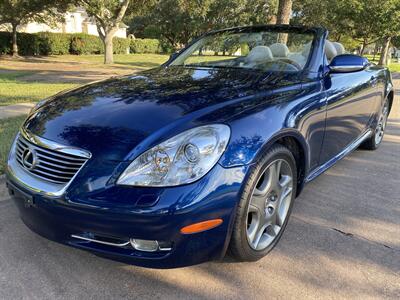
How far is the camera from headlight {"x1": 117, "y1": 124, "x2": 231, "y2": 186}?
2006 millimetres

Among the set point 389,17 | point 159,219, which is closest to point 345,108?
point 159,219

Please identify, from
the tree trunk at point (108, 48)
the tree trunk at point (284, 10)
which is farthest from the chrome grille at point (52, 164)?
the tree trunk at point (108, 48)

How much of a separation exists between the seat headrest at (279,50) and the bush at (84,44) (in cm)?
3335

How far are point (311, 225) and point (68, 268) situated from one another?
1903mm

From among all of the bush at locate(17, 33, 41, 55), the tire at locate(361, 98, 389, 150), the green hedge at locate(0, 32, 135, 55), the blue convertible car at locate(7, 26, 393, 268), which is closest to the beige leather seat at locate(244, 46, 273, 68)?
the blue convertible car at locate(7, 26, 393, 268)

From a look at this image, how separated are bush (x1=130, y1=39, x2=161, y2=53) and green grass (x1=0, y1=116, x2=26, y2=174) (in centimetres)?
3760

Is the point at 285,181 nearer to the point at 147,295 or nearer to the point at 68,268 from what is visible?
the point at 147,295

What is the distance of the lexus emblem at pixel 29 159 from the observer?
233 centimetres

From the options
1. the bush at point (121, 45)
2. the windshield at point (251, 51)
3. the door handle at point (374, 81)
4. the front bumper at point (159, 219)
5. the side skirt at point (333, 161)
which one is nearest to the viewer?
A: the front bumper at point (159, 219)

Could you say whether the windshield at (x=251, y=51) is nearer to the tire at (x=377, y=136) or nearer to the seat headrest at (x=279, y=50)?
the seat headrest at (x=279, y=50)

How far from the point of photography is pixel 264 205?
255 centimetres

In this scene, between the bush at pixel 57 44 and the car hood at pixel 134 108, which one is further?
the bush at pixel 57 44

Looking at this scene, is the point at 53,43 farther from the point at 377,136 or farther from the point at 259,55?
the point at 259,55

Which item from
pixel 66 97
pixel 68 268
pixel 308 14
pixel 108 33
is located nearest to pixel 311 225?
pixel 68 268
